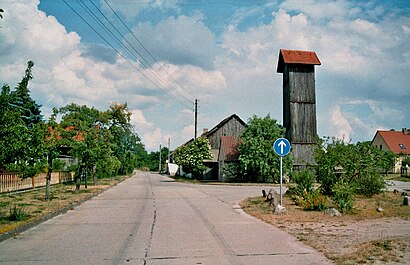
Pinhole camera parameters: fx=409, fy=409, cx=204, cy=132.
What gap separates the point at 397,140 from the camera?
75.5 meters

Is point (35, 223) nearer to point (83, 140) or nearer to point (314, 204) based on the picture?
point (314, 204)

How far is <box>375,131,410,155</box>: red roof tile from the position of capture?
72900 millimetres

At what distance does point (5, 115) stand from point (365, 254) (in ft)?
32.8

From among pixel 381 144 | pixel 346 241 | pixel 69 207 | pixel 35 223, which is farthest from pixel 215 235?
pixel 381 144

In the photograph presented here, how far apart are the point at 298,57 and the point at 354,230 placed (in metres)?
36.7

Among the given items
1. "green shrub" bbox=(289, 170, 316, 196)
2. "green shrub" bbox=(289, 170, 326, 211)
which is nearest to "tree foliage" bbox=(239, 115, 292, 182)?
"green shrub" bbox=(289, 170, 326, 211)

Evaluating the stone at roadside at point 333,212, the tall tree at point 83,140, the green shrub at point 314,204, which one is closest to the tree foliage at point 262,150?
the tall tree at point 83,140

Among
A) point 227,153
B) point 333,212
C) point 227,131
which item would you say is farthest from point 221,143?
point 333,212

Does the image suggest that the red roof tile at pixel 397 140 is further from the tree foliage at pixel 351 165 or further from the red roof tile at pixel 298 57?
the tree foliage at pixel 351 165

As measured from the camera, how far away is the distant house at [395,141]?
72750 millimetres

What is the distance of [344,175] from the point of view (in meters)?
19.6

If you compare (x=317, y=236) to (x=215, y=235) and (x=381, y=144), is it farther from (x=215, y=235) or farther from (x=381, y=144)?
(x=381, y=144)

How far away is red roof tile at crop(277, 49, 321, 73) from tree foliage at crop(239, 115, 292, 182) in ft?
22.8

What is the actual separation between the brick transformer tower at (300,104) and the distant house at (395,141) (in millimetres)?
33391
